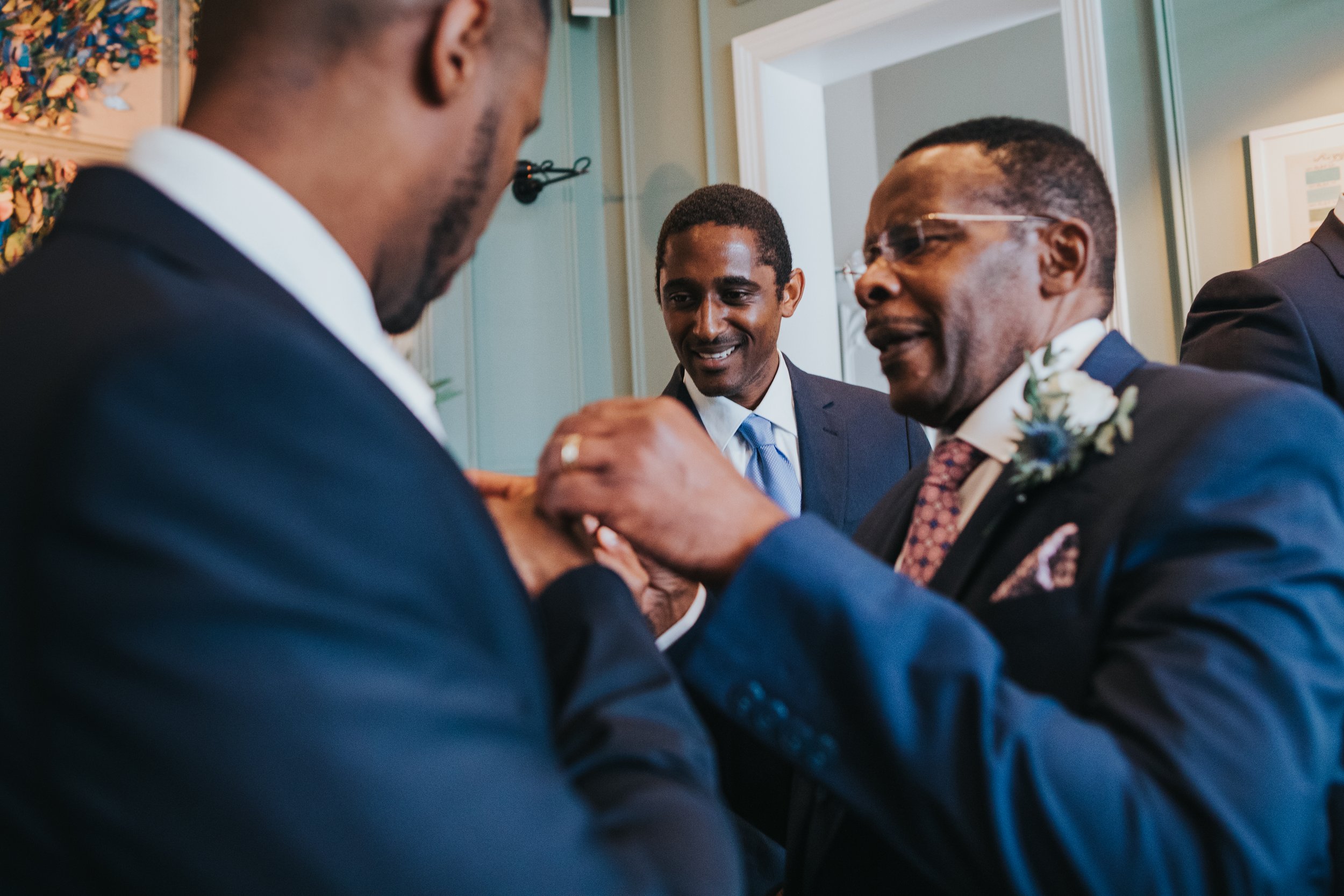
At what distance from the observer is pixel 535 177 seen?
4.75m

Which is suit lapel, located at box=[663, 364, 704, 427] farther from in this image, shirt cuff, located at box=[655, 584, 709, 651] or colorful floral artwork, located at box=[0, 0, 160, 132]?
colorful floral artwork, located at box=[0, 0, 160, 132]

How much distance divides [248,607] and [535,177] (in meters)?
4.42

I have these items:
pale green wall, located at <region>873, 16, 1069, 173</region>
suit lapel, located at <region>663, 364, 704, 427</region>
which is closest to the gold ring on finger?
suit lapel, located at <region>663, 364, 704, 427</region>

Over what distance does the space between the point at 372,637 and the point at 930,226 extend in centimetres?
117

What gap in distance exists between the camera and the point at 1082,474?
3.93 feet

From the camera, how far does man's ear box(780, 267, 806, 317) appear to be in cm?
333

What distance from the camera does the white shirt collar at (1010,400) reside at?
1403mm

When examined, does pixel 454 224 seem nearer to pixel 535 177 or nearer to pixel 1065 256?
pixel 1065 256

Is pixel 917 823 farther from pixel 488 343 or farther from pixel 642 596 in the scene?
pixel 488 343

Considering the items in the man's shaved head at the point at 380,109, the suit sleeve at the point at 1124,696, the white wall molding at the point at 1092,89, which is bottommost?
the suit sleeve at the point at 1124,696

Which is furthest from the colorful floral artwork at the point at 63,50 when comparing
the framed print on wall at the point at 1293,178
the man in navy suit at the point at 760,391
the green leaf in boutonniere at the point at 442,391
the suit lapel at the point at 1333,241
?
the framed print on wall at the point at 1293,178

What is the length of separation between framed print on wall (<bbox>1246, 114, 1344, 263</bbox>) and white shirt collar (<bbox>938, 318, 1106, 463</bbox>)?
7.77 ft

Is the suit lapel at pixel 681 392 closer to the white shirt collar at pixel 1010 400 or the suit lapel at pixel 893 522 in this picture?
the suit lapel at pixel 893 522

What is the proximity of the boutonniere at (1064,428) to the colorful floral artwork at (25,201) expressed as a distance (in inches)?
120
